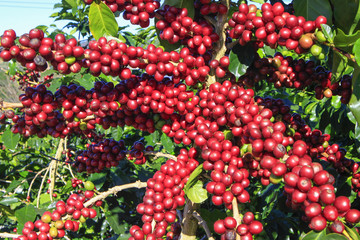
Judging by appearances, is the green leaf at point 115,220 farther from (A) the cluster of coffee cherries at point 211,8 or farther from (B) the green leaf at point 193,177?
(A) the cluster of coffee cherries at point 211,8

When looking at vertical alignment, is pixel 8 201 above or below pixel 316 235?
below

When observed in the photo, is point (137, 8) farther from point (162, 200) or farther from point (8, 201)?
point (8, 201)

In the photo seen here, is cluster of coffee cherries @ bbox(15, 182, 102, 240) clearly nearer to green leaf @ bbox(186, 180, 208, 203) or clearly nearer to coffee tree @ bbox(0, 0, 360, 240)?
coffee tree @ bbox(0, 0, 360, 240)

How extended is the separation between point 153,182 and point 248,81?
0.66m

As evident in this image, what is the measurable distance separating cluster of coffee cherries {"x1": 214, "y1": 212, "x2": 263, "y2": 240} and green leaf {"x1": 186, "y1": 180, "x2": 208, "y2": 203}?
255 millimetres

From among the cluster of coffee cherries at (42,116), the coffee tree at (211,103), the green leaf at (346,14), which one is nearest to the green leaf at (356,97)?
the coffee tree at (211,103)

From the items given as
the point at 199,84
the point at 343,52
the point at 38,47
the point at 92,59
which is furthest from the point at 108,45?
the point at 343,52

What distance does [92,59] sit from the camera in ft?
3.74

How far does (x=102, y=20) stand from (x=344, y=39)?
1068 mm

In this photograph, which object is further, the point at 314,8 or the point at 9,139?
the point at 9,139

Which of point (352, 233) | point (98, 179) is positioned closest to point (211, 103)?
point (352, 233)

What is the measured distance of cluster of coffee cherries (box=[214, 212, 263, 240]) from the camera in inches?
39.3

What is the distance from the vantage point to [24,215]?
7.44 ft

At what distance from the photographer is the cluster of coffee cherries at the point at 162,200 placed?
1260 millimetres
